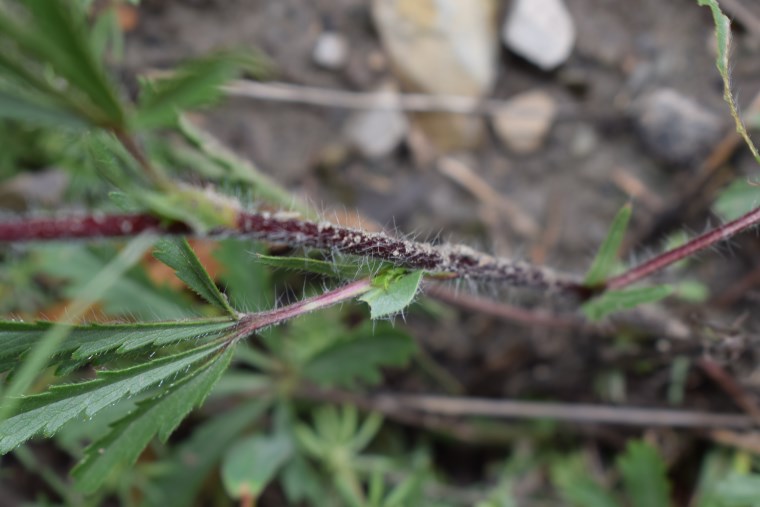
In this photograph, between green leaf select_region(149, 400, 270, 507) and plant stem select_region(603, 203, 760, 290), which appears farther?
green leaf select_region(149, 400, 270, 507)

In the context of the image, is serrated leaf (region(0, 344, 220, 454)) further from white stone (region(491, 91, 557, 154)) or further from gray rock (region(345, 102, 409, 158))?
white stone (region(491, 91, 557, 154))

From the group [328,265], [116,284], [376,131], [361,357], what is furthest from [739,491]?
[116,284]

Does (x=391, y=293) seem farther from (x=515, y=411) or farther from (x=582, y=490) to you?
(x=582, y=490)

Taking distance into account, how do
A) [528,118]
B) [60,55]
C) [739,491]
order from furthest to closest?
[528,118], [739,491], [60,55]

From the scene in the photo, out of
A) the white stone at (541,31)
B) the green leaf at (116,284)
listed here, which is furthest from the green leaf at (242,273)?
the white stone at (541,31)

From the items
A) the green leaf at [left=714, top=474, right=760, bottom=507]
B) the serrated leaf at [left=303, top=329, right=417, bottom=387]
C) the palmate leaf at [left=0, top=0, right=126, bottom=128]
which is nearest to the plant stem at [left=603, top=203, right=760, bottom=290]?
the green leaf at [left=714, top=474, right=760, bottom=507]
